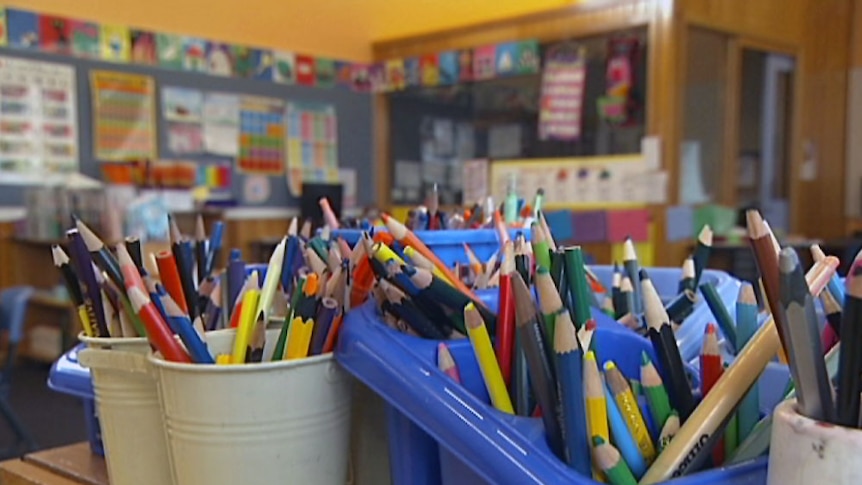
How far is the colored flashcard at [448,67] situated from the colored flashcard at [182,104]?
1167 mm

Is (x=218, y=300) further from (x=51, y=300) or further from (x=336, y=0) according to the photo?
(x=336, y=0)

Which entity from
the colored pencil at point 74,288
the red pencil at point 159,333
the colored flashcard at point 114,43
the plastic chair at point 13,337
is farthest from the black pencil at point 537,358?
the colored flashcard at point 114,43

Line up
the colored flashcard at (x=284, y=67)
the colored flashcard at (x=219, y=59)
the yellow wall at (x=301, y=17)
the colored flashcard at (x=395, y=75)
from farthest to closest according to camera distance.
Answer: the colored flashcard at (x=395, y=75) → the colored flashcard at (x=284, y=67) → the colored flashcard at (x=219, y=59) → the yellow wall at (x=301, y=17)

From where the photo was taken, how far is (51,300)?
3.03 meters

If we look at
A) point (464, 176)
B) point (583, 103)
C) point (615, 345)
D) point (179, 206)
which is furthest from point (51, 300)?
point (615, 345)


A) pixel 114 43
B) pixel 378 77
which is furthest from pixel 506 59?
pixel 114 43

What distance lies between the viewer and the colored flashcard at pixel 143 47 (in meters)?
3.27

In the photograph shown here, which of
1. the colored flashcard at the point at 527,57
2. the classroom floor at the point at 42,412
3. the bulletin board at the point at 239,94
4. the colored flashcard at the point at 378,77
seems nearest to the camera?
the classroom floor at the point at 42,412

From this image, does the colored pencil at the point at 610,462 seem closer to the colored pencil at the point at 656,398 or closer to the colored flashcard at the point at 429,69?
the colored pencil at the point at 656,398

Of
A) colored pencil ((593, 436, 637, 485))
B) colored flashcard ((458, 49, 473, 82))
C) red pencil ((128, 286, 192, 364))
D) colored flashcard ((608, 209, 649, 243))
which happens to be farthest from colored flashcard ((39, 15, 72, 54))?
colored pencil ((593, 436, 637, 485))

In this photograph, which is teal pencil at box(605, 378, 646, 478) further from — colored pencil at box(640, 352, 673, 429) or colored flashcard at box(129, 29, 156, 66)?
colored flashcard at box(129, 29, 156, 66)

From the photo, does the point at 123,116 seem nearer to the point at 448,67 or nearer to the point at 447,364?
the point at 448,67

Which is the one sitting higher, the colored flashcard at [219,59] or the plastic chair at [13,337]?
the colored flashcard at [219,59]

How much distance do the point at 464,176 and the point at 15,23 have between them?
6.66ft
